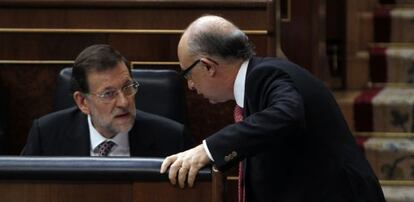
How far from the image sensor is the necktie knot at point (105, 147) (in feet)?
10.8

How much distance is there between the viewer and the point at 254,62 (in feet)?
7.77

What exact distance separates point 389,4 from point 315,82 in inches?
121

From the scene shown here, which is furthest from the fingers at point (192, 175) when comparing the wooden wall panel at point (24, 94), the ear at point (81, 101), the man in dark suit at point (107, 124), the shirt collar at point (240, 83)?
the wooden wall panel at point (24, 94)

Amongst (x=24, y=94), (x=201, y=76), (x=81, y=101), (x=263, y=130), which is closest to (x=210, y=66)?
(x=201, y=76)

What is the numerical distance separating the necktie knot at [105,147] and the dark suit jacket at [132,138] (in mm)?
51

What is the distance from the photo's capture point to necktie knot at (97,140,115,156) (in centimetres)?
329

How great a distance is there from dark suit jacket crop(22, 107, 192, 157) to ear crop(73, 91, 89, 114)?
0.15ft

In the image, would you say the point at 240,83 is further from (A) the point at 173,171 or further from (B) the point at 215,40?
(A) the point at 173,171

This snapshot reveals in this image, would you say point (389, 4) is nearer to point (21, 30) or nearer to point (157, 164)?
point (21, 30)

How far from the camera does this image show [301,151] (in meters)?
2.32

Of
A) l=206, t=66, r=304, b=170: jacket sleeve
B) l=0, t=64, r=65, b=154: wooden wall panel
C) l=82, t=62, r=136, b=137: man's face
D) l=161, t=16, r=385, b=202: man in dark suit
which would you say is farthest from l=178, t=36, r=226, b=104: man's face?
l=0, t=64, r=65, b=154: wooden wall panel

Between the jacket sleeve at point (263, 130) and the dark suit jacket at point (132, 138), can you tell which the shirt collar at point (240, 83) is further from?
the dark suit jacket at point (132, 138)

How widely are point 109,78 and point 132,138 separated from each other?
21cm

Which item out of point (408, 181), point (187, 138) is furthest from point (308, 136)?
point (408, 181)
